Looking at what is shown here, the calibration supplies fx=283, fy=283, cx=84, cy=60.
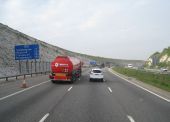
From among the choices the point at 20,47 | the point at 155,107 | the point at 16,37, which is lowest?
the point at 155,107

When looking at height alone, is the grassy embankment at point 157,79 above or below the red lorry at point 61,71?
below

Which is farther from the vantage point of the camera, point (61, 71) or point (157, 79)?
point (157, 79)

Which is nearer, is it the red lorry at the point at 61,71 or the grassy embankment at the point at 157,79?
the grassy embankment at the point at 157,79

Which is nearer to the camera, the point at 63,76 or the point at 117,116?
the point at 117,116

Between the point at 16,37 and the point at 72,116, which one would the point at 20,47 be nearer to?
the point at 72,116

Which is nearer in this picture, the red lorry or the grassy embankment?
the grassy embankment

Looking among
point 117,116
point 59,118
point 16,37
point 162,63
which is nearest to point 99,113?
point 117,116

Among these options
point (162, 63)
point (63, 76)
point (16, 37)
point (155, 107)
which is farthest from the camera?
point (162, 63)

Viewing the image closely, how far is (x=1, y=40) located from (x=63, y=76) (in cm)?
4446

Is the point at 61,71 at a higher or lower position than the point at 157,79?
higher

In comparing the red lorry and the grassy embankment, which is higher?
the red lorry

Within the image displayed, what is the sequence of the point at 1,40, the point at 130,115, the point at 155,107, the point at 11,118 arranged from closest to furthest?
1. the point at 11,118
2. the point at 130,115
3. the point at 155,107
4. the point at 1,40

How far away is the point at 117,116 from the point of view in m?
10.4

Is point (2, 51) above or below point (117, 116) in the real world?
above
